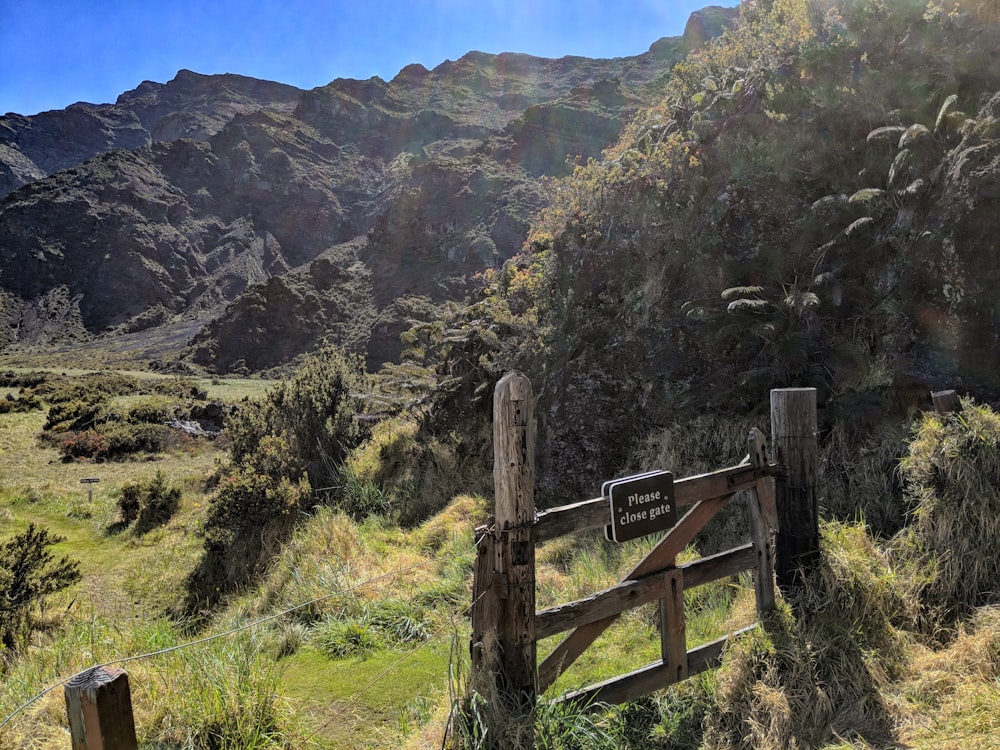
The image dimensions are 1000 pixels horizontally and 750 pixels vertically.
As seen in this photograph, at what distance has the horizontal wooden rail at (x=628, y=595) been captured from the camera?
11.0 feet

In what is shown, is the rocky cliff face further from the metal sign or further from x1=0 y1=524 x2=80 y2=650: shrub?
the metal sign

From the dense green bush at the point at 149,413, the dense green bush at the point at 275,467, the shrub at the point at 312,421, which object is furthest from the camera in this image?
the dense green bush at the point at 149,413

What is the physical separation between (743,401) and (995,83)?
4382 millimetres

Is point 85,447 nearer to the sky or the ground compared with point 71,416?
nearer to the ground

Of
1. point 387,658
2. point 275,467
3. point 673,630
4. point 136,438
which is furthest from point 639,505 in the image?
point 136,438

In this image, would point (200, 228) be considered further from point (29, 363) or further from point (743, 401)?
point (743, 401)

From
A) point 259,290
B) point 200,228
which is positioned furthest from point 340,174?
point 259,290

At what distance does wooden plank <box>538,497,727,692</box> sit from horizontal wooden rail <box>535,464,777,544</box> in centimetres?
10

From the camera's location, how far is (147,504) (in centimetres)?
1475

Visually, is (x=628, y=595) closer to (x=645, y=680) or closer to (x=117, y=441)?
(x=645, y=680)

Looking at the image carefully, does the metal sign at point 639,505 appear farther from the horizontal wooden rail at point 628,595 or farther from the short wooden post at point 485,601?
the short wooden post at point 485,601

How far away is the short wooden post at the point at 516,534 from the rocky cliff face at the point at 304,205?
132 ft

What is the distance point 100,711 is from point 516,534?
1.84m

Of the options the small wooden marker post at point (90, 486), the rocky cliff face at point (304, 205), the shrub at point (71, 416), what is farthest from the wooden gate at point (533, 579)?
the rocky cliff face at point (304, 205)
